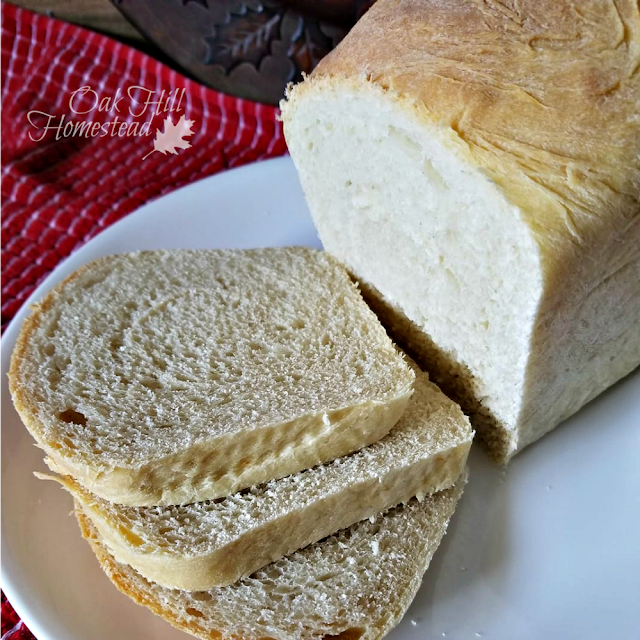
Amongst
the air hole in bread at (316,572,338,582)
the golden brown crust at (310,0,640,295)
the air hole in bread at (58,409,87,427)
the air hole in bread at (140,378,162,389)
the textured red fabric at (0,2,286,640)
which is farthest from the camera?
the textured red fabric at (0,2,286,640)

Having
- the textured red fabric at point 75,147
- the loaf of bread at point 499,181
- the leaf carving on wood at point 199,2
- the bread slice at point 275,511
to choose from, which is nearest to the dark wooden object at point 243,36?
the leaf carving on wood at point 199,2

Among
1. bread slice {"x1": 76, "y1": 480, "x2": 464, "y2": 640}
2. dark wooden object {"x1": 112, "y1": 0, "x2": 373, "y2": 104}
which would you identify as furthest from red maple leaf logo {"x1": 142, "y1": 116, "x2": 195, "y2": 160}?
bread slice {"x1": 76, "y1": 480, "x2": 464, "y2": 640}

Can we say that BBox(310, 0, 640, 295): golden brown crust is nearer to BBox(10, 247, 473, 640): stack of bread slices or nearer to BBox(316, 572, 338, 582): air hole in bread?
BBox(10, 247, 473, 640): stack of bread slices

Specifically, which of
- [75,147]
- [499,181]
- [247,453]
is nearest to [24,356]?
[247,453]

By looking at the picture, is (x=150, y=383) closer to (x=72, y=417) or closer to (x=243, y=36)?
(x=72, y=417)

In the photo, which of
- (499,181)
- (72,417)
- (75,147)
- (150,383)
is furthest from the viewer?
(75,147)

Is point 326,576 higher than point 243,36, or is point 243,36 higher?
point 243,36
